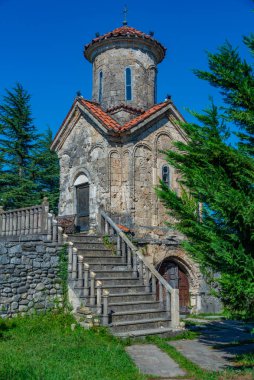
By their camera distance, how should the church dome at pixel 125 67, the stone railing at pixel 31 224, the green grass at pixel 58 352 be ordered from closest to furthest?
the green grass at pixel 58 352 → the stone railing at pixel 31 224 → the church dome at pixel 125 67

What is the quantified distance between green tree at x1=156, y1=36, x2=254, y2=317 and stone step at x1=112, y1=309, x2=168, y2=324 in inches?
146

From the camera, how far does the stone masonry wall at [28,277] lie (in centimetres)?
1090

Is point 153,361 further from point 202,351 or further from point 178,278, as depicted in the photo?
point 178,278

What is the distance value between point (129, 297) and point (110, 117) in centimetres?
732

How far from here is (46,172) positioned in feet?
84.8

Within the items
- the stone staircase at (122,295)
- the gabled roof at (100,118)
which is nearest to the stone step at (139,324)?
the stone staircase at (122,295)

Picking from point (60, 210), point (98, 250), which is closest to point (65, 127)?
point (60, 210)

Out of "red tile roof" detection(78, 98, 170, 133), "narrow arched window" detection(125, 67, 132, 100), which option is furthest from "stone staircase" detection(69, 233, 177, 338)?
"narrow arched window" detection(125, 67, 132, 100)

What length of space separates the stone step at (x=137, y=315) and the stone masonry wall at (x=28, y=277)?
6.44 feet

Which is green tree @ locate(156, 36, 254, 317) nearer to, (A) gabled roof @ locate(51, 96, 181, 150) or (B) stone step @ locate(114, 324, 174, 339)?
(B) stone step @ locate(114, 324, 174, 339)

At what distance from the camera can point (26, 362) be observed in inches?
260

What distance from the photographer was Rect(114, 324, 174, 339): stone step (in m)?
9.39

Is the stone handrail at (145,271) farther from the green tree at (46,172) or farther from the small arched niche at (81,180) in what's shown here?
the green tree at (46,172)

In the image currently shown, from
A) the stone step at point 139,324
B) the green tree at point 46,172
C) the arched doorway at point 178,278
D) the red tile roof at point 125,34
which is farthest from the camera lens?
the green tree at point 46,172
